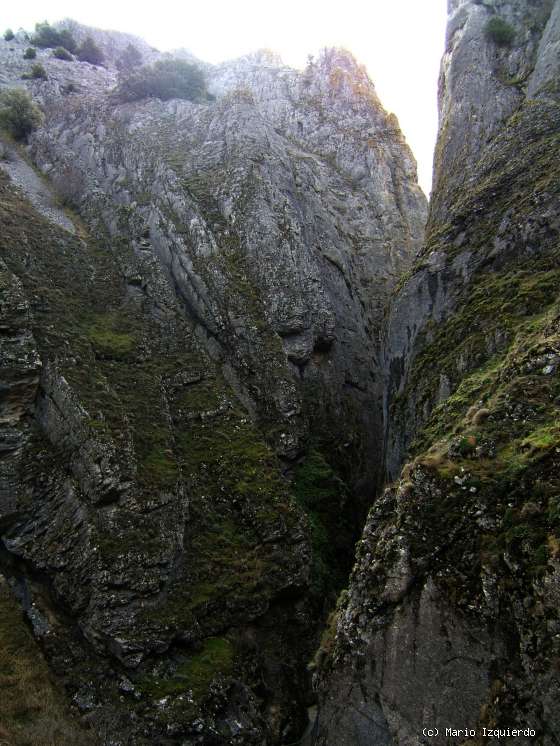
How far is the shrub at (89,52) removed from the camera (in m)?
54.2

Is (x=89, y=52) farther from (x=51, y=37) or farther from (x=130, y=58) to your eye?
(x=130, y=58)

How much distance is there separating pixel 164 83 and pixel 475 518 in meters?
42.9

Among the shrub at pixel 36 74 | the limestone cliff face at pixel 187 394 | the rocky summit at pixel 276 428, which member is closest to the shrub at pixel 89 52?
the shrub at pixel 36 74

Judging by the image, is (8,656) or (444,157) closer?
(8,656)

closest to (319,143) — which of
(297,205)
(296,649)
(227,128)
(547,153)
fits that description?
(227,128)

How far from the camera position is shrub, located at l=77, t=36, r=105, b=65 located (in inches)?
2135

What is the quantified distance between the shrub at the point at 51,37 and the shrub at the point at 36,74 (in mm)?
14830

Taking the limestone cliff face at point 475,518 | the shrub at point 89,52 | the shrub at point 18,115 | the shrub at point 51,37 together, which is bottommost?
the limestone cliff face at point 475,518

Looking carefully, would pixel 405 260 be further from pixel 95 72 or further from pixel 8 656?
pixel 95 72

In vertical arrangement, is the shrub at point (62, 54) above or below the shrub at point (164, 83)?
above

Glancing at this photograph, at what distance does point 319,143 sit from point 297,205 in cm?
1419

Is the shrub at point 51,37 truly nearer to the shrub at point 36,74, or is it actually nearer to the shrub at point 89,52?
the shrub at point 89,52

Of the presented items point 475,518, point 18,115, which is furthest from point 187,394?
point 18,115

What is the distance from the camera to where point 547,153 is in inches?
746
